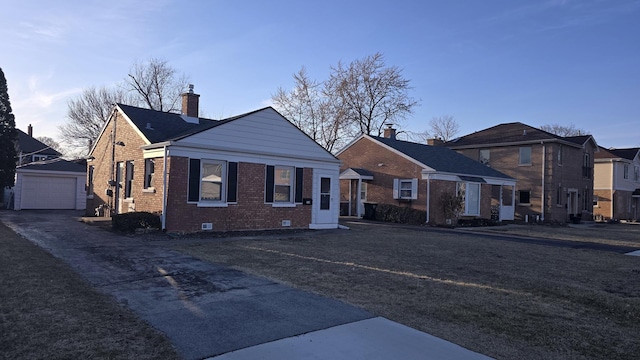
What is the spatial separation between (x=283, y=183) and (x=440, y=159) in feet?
40.7

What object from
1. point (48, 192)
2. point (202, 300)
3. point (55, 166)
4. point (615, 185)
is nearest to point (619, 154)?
point (615, 185)

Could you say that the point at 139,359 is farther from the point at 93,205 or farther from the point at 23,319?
the point at 93,205

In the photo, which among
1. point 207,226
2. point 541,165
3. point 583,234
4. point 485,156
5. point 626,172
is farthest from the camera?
point 626,172

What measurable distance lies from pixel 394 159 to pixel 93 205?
1582 cm

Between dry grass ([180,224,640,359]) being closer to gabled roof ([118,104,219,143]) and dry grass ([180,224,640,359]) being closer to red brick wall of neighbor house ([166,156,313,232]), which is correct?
red brick wall of neighbor house ([166,156,313,232])

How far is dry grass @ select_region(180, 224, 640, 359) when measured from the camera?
5086mm

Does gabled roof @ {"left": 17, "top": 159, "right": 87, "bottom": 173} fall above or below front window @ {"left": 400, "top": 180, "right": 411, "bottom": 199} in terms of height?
above

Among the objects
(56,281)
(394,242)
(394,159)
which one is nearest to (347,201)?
(394,159)

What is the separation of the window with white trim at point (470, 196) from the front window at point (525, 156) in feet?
25.8

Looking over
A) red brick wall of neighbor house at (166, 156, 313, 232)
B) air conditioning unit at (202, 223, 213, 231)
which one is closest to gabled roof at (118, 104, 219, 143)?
red brick wall of neighbor house at (166, 156, 313, 232)

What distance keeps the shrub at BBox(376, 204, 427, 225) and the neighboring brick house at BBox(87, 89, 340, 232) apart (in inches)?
260

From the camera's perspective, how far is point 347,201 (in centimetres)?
2766

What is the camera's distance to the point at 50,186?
86.2 ft

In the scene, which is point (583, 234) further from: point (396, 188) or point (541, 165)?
point (541, 165)
